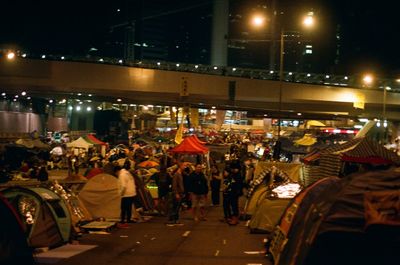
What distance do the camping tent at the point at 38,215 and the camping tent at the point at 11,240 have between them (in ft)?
11.3

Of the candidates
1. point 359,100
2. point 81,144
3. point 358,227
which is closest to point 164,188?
point 358,227

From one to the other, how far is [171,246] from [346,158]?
8.18 m

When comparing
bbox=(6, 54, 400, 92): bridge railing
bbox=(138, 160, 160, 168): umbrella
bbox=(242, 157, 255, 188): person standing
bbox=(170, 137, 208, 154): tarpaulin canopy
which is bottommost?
bbox=(242, 157, 255, 188): person standing

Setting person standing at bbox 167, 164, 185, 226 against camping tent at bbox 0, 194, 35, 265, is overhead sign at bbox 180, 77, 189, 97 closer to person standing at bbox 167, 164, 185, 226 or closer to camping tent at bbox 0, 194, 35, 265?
person standing at bbox 167, 164, 185, 226

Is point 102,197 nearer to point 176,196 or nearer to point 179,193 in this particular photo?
point 176,196

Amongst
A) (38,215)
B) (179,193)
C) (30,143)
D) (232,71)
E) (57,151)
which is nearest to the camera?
(38,215)

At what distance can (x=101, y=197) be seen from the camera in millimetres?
16984

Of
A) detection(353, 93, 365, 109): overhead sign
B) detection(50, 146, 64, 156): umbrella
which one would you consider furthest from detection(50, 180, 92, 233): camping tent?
detection(353, 93, 365, 109): overhead sign

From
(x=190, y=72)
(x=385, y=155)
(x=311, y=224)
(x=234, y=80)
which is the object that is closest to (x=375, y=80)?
(x=234, y=80)

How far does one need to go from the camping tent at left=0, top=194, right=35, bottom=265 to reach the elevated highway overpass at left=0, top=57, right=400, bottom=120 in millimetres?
26461

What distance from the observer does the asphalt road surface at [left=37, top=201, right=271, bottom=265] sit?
37.8 feet

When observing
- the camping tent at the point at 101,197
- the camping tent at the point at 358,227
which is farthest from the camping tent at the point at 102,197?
the camping tent at the point at 358,227

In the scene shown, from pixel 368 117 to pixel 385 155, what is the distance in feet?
95.9

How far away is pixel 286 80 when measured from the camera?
41.2 metres
